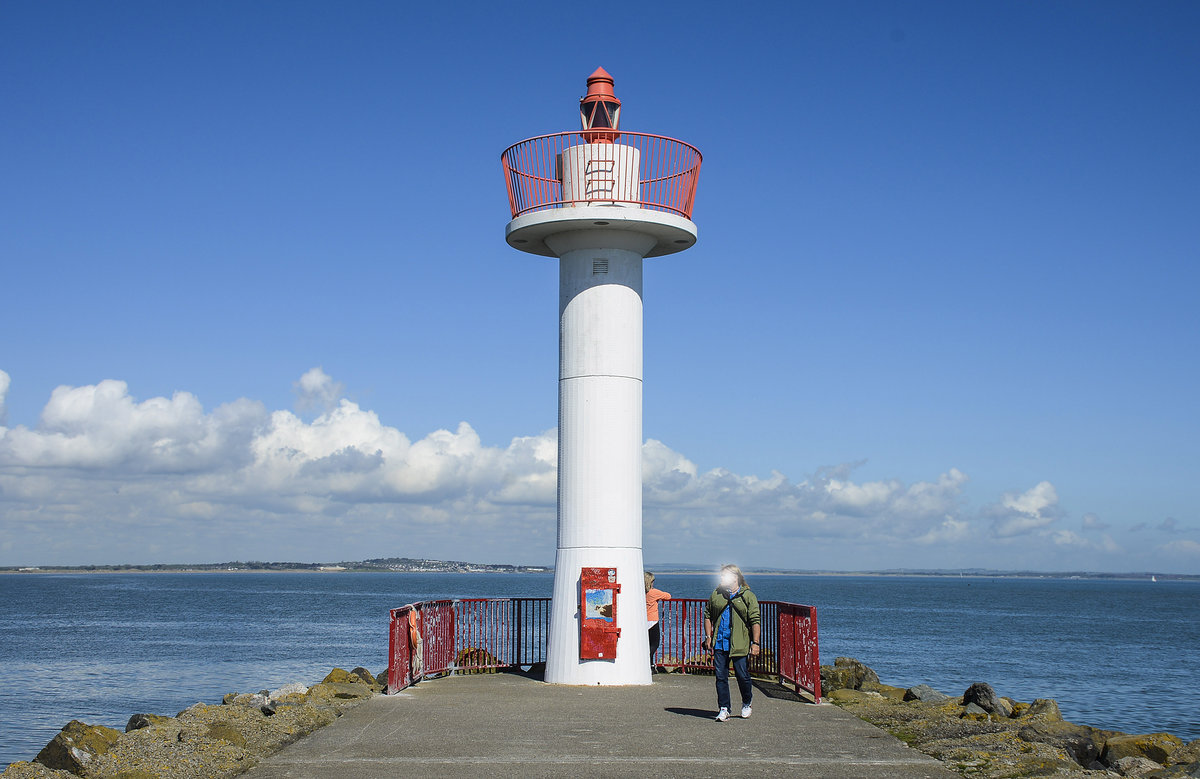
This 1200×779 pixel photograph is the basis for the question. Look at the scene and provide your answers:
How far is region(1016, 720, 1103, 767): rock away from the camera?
524 inches

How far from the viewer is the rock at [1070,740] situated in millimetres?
13305

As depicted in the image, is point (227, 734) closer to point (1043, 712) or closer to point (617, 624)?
point (617, 624)

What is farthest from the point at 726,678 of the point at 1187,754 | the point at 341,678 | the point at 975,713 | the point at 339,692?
the point at 341,678

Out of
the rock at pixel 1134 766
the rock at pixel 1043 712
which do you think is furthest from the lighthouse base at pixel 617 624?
the rock at pixel 1043 712

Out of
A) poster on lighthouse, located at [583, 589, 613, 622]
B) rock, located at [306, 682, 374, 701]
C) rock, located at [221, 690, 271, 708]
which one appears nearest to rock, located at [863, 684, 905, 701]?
poster on lighthouse, located at [583, 589, 613, 622]

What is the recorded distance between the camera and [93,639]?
47688mm

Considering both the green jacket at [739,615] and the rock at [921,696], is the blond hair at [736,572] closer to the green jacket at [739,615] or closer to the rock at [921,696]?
the green jacket at [739,615]

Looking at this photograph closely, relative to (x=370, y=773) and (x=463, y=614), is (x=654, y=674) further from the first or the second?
(x=370, y=773)

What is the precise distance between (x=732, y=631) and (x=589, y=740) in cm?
225

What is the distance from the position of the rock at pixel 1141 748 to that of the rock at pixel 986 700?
2.95 meters

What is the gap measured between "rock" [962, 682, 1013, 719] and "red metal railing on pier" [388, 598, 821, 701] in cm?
441

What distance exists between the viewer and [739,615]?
1214cm

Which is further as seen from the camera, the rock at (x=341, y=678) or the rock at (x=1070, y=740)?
the rock at (x=341, y=678)

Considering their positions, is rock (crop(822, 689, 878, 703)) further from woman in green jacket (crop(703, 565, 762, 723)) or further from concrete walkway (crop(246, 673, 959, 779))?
woman in green jacket (crop(703, 565, 762, 723))
